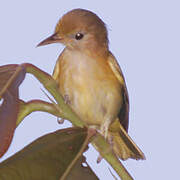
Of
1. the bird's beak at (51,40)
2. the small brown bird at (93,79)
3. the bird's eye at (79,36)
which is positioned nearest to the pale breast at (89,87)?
the small brown bird at (93,79)

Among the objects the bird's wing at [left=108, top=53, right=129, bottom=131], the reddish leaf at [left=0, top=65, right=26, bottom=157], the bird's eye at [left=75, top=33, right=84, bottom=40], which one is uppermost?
the reddish leaf at [left=0, top=65, right=26, bottom=157]

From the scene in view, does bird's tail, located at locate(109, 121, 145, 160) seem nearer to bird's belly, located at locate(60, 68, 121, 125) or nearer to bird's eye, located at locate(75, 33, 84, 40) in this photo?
bird's belly, located at locate(60, 68, 121, 125)

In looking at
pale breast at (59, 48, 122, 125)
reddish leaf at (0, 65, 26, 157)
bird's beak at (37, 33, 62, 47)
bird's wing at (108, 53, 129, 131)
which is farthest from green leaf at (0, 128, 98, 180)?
bird's wing at (108, 53, 129, 131)

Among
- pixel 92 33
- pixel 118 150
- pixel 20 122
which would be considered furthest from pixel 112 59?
pixel 20 122

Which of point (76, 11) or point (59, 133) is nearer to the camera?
A: point (59, 133)

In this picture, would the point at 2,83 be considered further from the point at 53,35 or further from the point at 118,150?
the point at 118,150

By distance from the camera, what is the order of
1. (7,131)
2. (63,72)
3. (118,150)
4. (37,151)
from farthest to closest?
(118,150)
(63,72)
(37,151)
(7,131)

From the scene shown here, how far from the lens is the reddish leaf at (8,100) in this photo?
0.92 m

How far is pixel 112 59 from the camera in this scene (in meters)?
2.52

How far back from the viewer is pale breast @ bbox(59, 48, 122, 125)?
2.32m

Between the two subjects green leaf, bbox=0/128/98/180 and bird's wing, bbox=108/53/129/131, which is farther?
bird's wing, bbox=108/53/129/131

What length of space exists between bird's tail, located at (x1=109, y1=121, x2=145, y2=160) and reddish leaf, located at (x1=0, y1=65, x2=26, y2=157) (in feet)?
3.72

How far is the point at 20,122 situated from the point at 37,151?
0.42 feet

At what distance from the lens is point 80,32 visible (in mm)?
2309
